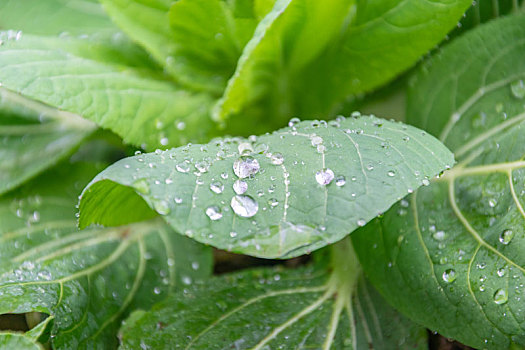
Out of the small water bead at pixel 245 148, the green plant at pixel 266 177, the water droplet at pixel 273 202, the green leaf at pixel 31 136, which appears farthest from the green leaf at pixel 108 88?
the water droplet at pixel 273 202

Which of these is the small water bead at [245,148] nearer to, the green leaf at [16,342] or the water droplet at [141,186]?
the water droplet at [141,186]

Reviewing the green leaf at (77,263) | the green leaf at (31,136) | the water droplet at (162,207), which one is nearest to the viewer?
the water droplet at (162,207)

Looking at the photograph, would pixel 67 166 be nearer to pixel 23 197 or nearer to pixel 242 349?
pixel 23 197

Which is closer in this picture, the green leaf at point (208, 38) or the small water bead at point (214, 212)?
the small water bead at point (214, 212)

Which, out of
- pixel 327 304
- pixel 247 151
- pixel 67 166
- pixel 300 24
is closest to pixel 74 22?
pixel 67 166

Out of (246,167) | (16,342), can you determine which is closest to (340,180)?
(246,167)
